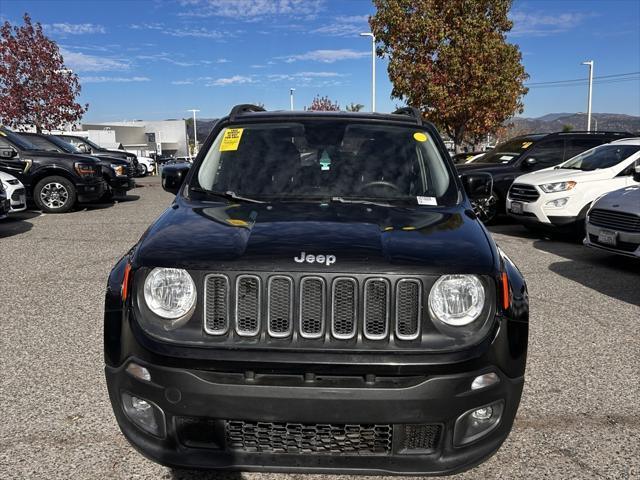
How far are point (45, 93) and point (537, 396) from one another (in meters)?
29.3

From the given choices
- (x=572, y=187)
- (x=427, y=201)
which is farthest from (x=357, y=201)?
(x=572, y=187)

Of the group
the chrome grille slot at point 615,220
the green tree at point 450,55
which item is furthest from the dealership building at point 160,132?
the chrome grille slot at point 615,220

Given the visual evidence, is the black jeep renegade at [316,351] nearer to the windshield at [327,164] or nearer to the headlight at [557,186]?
the windshield at [327,164]

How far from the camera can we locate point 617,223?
7.16 meters

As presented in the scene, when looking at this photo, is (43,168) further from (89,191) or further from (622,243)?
(622,243)

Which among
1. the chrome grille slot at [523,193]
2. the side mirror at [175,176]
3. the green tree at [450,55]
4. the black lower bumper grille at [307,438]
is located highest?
the green tree at [450,55]

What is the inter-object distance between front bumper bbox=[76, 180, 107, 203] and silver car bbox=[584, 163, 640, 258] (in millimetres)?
10383

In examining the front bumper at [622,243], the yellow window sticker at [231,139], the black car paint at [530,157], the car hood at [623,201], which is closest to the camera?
the yellow window sticker at [231,139]

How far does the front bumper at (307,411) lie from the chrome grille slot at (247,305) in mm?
179

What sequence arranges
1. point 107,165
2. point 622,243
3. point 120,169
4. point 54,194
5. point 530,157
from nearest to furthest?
point 622,243
point 530,157
point 54,194
point 107,165
point 120,169

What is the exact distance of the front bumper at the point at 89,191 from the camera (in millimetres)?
13195

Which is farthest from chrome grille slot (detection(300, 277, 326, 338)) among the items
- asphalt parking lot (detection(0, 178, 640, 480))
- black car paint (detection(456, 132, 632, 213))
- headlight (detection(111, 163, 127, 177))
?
headlight (detection(111, 163, 127, 177))

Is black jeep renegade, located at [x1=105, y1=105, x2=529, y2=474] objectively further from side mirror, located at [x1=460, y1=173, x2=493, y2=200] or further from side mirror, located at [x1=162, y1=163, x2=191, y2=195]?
side mirror, located at [x1=162, y1=163, x2=191, y2=195]

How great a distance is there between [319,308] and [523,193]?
8294 millimetres
